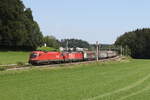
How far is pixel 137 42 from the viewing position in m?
135

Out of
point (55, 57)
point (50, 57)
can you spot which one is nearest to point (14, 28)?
point (55, 57)

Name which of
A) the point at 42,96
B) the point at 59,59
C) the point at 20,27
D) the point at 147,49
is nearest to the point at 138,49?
the point at 147,49

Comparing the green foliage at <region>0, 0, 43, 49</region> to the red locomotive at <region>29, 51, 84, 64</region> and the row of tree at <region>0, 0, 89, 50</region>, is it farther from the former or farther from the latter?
the red locomotive at <region>29, 51, 84, 64</region>

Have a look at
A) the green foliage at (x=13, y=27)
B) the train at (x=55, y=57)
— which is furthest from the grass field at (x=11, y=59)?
Result: the green foliage at (x=13, y=27)

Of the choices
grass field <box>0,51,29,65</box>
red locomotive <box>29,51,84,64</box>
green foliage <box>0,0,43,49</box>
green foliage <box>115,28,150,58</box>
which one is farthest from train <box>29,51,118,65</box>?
green foliage <box>115,28,150,58</box>

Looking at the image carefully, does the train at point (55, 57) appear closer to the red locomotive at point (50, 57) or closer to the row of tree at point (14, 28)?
the red locomotive at point (50, 57)

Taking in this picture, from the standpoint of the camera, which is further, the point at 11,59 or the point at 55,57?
the point at 11,59

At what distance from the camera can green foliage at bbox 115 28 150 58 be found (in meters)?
132

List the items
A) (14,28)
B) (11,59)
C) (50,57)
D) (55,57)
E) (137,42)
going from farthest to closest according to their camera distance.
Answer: (137,42) < (14,28) < (11,59) < (55,57) < (50,57)

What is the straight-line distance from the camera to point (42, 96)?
15.4 meters

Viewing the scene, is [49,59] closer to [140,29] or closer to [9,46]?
[9,46]

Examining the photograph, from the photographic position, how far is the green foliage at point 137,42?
432ft

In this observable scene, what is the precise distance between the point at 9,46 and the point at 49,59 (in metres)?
43.9

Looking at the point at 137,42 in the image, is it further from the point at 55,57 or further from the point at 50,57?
the point at 50,57
